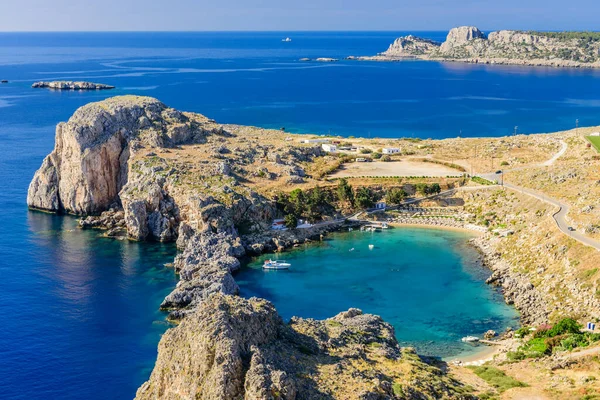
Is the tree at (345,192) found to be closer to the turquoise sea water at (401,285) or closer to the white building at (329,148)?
the turquoise sea water at (401,285)

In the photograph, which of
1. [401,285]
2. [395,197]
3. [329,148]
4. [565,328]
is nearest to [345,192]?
[395,197]

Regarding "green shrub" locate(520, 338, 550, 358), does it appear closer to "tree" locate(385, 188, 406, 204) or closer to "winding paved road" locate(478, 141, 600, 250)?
"winding paved road" locate(478, 141, 600, 250)

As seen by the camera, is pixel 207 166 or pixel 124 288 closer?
pixel 124 288

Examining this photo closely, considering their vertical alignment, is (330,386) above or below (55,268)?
above

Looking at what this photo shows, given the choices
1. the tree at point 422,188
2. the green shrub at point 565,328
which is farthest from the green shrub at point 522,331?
the tree at point 422,188

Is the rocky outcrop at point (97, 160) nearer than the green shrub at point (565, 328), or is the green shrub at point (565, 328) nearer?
the green shrub at point (565, 328)

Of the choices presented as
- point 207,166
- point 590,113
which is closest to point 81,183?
point 207,166

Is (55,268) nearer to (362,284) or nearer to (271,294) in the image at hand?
(271,294)
